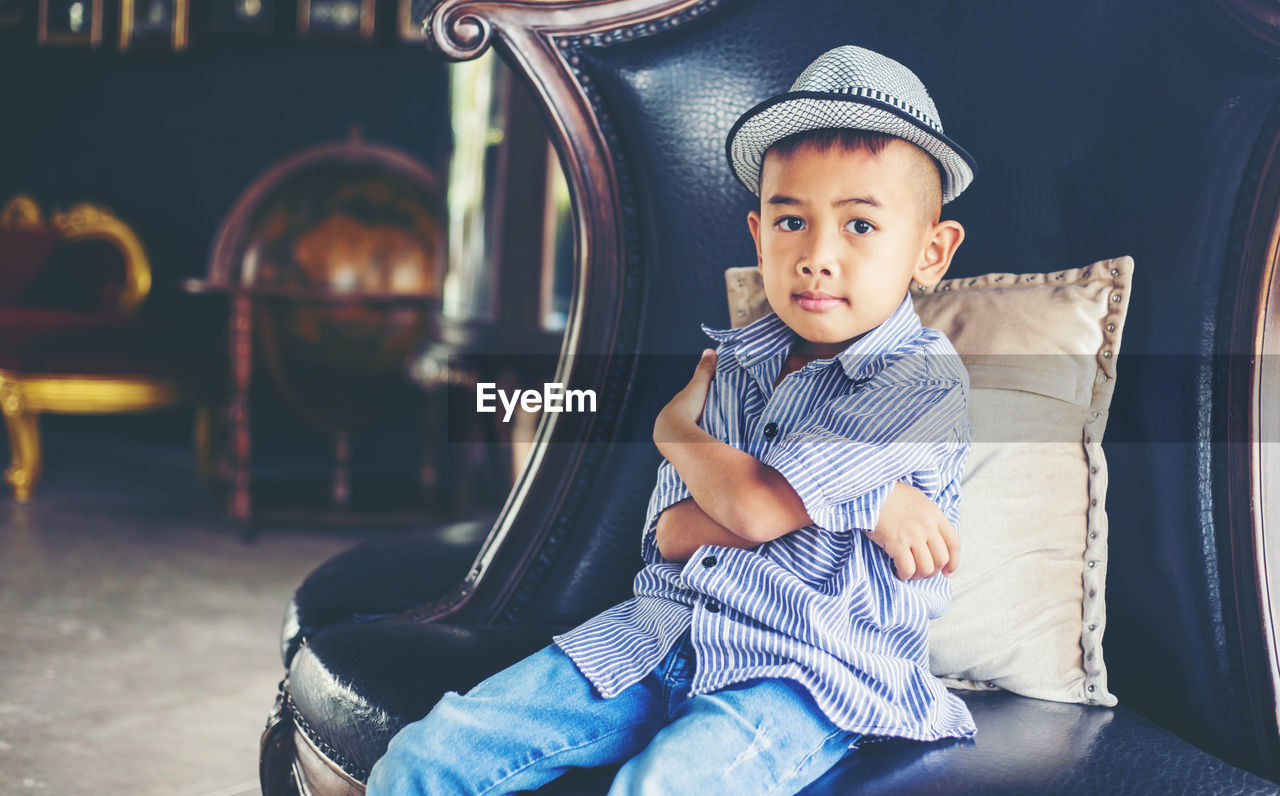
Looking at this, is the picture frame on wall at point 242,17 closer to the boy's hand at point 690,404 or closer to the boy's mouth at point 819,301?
the boy's hand at point 690,404

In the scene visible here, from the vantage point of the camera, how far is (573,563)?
1.35 m

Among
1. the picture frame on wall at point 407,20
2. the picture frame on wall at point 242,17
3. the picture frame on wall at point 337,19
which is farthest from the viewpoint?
the picture frame on wall at point 242,17

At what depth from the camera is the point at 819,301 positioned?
1.06 m

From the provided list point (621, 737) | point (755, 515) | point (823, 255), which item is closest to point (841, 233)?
point (823, 255)

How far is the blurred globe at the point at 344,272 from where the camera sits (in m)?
4.26

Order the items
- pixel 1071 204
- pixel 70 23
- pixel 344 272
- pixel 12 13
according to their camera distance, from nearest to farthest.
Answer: pixel 1071 204 → pixel 344 272 → pixel 70 23 → pixel 12 13

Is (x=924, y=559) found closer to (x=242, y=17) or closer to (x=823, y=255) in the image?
(x=823, y=255)

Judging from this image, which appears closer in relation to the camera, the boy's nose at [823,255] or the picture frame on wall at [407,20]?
the boy's nose at [823,255]

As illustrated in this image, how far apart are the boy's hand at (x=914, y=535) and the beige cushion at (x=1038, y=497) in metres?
0.12

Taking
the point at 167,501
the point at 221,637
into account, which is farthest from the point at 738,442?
the point at 167,501

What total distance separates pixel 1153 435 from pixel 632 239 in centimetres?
68

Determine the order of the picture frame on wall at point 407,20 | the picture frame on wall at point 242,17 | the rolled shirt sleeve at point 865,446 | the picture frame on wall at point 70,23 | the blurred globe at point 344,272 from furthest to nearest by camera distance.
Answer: the picture frame on wall at point 70,23 → the picture frame on wall at point 242,17 → the picture frame on wall at point 407,20 → the blurred globe at point 344,272 → the rolled shirt sleeve at point 865,446

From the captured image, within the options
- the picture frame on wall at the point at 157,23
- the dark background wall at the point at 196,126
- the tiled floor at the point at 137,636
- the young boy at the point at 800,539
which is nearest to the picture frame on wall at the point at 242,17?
the dark background wall at the point at 196,126

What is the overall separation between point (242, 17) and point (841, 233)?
5.24m
